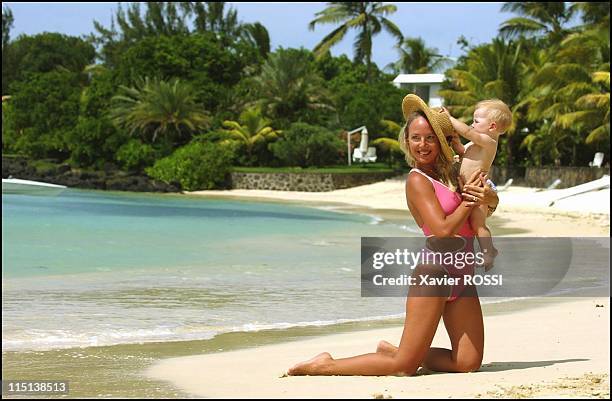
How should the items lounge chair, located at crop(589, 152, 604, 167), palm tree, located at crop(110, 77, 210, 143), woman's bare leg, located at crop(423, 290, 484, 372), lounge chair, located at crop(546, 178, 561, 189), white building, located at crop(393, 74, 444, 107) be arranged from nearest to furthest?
1. woman's bare leg, located at crop(423, 290, 484, 372)
2. lounge chair, located at crop(546, 178, 561, 189)
3. lounge chair, located at crop(589, 152, 604, 167)
4. palm tree, located at crop(110, 77, 210, 143)
5. white building, located at crop(393, 74, 444, 107)

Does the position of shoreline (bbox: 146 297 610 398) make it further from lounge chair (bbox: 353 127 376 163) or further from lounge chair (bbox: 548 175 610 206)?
lounge chair (bbox: 353 127 376 163)

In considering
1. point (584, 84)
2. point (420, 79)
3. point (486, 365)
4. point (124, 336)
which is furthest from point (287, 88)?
point (486, 365)

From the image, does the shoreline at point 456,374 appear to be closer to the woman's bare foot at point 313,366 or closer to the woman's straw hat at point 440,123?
the woman's bare foot at point 313,366

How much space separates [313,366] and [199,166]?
34372 mm

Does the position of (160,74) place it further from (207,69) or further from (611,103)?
(611,103)

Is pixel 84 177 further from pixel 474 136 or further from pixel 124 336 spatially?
pixel 474 136

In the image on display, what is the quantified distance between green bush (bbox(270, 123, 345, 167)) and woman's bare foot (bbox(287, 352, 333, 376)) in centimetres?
3362

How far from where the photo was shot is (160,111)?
41.7 meters

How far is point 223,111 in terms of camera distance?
44.0 meters

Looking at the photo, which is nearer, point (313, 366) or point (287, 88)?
point (313, 366)

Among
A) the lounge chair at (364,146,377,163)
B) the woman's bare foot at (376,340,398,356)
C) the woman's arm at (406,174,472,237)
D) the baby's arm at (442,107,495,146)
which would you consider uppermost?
the baby's arm at (442,107,495,146)

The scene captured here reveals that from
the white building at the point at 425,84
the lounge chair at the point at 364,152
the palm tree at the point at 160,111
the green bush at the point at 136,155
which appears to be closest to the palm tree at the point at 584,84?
the lounge chair at the point at 364,152

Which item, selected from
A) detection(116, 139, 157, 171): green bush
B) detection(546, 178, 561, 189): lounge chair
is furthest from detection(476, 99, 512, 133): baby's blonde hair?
detection(116, 139, 157, 171): green bush

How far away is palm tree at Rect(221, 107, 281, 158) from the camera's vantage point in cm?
4044
